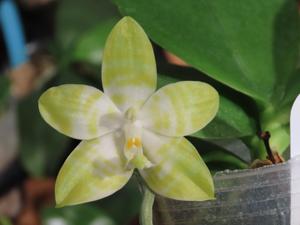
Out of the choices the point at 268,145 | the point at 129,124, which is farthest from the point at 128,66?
the point at 268,145

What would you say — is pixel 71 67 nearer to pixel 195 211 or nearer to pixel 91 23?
pixel 91 23

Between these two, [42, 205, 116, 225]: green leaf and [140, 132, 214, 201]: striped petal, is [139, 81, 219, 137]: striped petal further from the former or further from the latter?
[42, 205, 116, 225]: green leaf

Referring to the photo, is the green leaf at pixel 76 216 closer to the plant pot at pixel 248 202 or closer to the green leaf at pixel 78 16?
the green leaf at pixel 78 16

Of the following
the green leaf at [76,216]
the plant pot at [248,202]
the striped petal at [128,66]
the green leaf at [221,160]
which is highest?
the striped petal at [128,66]

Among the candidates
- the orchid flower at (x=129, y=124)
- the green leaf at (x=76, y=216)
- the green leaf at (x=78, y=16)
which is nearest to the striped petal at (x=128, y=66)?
the orchid flower at (x=129, y=124)

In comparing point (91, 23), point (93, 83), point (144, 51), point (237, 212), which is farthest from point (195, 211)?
point (91, 23)

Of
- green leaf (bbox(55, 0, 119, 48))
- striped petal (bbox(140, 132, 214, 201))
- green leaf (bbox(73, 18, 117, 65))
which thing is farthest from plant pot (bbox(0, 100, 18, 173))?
striped petal (bbox(140, 132, 214, 201))
